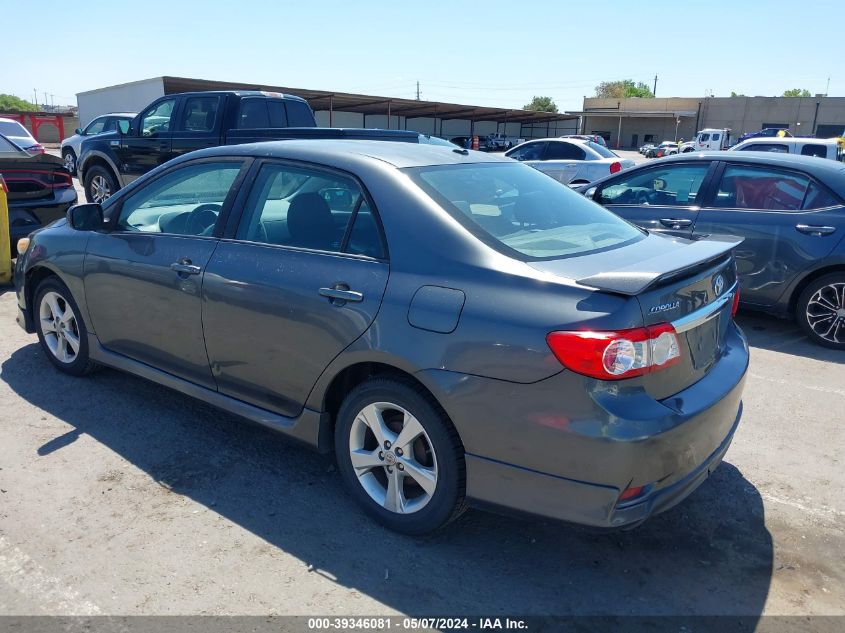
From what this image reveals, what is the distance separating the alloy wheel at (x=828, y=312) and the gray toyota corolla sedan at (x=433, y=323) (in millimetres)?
3131

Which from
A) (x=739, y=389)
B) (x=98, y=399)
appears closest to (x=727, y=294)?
(x=739, y=389)

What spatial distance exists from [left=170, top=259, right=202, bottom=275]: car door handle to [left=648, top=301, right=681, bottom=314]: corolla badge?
7.61ft

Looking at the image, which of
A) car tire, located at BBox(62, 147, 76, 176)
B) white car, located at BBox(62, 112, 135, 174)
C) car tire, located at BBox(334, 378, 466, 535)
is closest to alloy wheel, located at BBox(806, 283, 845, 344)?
car tire, located at BBox(334, 378, 466, 535)

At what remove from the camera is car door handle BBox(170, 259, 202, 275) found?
361cm

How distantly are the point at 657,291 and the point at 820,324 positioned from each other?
14.1 feet

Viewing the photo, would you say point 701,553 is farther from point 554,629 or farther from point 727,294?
point 727,294

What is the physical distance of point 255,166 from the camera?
3.58m

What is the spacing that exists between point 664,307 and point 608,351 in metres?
0.34

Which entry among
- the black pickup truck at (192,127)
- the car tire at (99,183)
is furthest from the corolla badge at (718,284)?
the car tire at (99,183)

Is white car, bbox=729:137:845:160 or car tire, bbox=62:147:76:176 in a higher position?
white car, bbox=729:137:845:160

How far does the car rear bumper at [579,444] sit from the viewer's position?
2.43m

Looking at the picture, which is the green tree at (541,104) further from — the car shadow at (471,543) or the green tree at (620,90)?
the car shadow at (471,543)

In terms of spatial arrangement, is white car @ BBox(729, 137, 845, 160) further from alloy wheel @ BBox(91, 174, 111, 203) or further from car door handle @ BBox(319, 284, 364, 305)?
car door handle @ BBox(319, 284, 364, 305)

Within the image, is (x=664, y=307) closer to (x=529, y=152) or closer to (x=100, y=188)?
(x=100, y=188)
